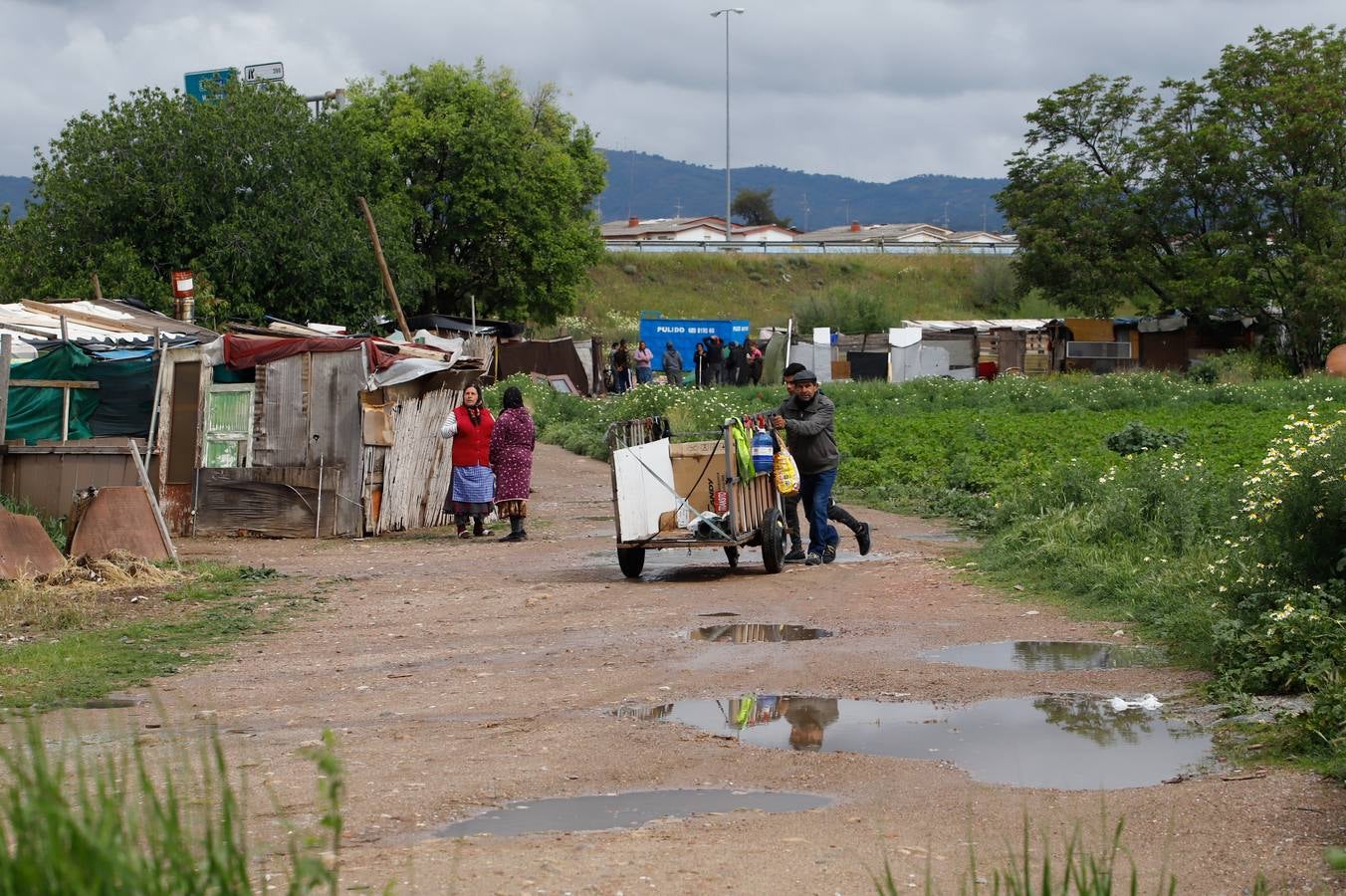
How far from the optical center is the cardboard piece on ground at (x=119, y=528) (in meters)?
14.2

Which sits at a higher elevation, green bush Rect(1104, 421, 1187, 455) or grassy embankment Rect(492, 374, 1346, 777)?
green bush Rect(1104, 421, 1187, 455)

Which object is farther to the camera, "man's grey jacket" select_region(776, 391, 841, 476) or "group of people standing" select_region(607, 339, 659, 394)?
"group of people standing" select_region(607, 339, 659, 394)

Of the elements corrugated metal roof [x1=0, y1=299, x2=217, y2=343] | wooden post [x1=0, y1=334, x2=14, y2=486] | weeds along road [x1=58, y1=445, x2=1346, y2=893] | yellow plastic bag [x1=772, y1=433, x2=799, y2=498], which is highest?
corrugated metal roof [x1=0, y1=299, x2=217, y2=343]

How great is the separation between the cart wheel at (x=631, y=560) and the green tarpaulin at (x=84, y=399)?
23.0ft

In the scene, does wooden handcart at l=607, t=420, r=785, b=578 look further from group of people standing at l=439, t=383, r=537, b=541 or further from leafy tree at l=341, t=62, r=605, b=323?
leafy tree at l=341, t=62, r=605, b=323

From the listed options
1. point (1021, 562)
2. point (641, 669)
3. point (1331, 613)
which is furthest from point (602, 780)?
point (1021, 562)

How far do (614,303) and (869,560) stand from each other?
70.7 m

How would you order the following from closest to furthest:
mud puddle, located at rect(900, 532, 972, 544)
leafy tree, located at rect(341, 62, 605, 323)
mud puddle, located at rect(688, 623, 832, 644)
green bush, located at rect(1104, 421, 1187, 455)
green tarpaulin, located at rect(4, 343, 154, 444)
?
1. mud puddle, located at rect(688, 623, 832, 644)
2. mud puddle, located at rect(900, 532, 972, 544)
3. green tarpaulin, located at rect(4, 343, 154, 444)
4. green bush, located at rect(1104, 421, 1187, 455)
5. leafy tree, located at rect(341, 62, 605, 323)

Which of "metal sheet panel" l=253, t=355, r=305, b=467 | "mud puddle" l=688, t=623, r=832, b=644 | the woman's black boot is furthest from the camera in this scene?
"metal sheet panel" l=253, t=355, r=305, b=467

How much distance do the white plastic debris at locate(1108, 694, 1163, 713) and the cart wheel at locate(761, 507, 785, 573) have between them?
5.75 metres

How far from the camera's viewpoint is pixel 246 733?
8.05m

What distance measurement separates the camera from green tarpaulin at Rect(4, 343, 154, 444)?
17312 mm

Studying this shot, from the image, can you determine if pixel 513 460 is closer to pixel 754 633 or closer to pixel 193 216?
pixel 754 633

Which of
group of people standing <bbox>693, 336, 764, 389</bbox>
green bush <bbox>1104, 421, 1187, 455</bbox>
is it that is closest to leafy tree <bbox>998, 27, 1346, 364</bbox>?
group of people standing <bbox>693, 336, 764, 389</bbox>
